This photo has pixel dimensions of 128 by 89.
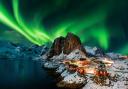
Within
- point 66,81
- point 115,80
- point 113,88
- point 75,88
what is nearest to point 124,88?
point 113,88

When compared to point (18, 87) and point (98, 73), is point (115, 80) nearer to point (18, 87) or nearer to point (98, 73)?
point (98, 73)

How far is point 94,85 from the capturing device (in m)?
80.5

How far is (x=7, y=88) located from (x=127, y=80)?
40.4m

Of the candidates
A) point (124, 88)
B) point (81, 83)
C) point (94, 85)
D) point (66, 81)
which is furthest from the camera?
point (66, 81)

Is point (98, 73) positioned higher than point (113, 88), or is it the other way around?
point (98, 73)

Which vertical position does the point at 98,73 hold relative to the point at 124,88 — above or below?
above

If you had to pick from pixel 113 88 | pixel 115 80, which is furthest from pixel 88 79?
pixel 113 88

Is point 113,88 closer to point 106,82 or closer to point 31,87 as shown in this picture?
point 106,82

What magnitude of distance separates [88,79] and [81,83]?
483 centimetres

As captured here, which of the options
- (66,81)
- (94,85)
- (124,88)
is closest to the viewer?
(124,88)

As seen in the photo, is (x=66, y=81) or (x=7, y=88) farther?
(x=66, y=81)

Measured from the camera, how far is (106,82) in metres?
79.1

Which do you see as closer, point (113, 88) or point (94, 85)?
point (113, 88)

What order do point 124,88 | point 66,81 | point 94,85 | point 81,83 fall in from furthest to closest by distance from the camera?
point 66,81 < point 81,83 < point 94,85 < point 124,88
